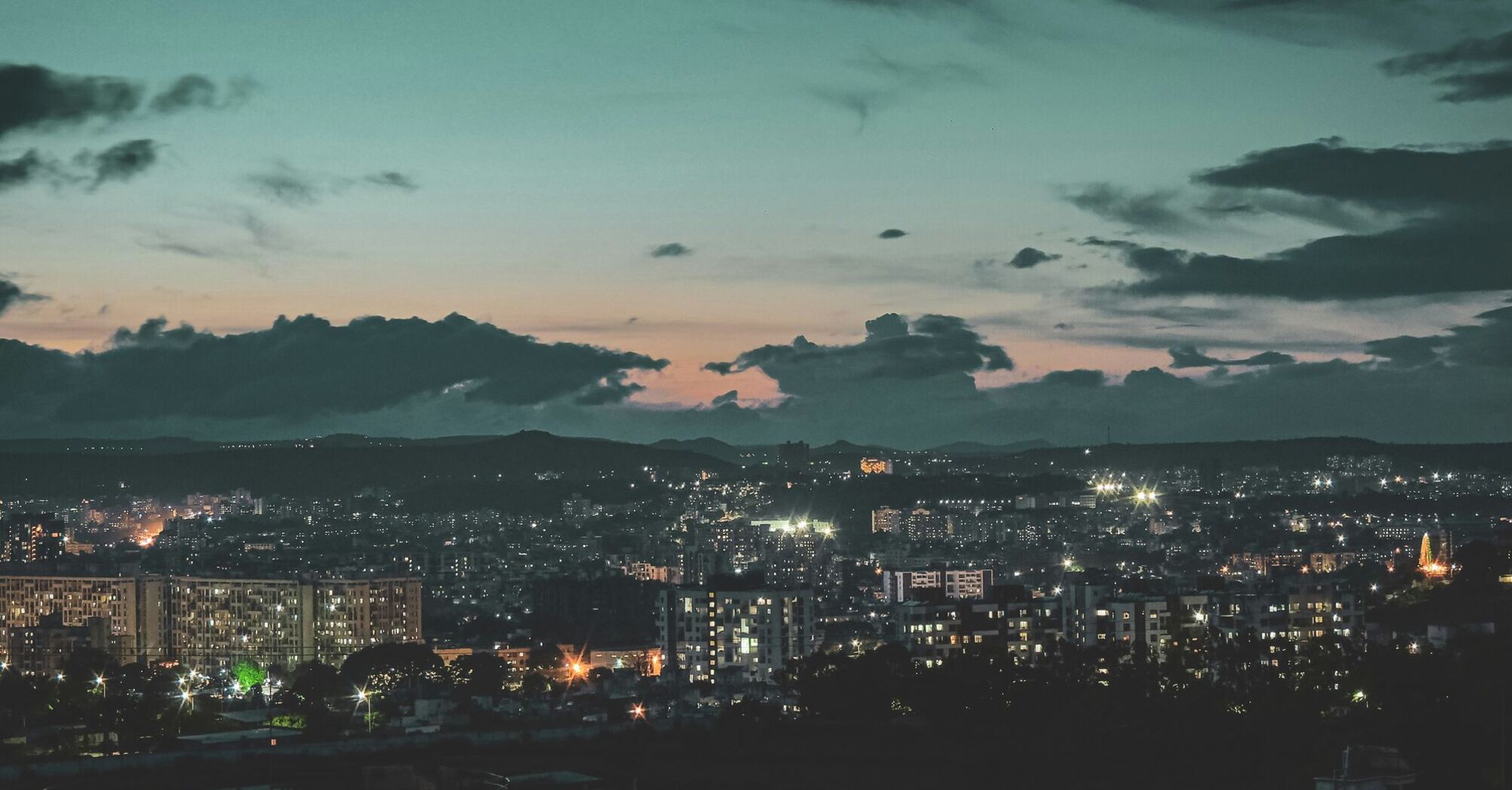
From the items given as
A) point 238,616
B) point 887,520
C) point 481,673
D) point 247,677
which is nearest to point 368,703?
point 481,673

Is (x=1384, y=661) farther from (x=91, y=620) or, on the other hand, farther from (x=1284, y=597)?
(x=91, y=620)

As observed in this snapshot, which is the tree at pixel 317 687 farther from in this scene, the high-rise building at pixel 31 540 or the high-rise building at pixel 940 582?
the high-rise building at pixel 31 540

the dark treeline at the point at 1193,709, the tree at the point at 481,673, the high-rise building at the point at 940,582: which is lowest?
the tree at the point at 481,673

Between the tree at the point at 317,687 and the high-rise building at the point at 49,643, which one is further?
the high-rise building at the point at 49,643

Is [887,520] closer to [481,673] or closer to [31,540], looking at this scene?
[31,540]

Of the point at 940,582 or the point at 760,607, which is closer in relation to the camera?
the point at 760,607

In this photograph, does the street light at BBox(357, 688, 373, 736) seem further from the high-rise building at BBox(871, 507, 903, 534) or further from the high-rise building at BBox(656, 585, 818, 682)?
the high-rise building at BBox(871, 507, 903, 534)

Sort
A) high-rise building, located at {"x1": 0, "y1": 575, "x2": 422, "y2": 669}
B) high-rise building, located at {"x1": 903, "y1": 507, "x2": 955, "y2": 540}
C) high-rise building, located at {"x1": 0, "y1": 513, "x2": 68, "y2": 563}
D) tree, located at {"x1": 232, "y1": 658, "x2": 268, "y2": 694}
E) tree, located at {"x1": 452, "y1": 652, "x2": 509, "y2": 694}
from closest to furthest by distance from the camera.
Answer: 1. tree, located at {"x1": 452, "y1": 652, "x2": 509, "y2": 694}
2. tree, located at {"x1": 232, "y1": 658, "x2": 268, "y2": 694}
3. high-rise building, located at {"x1": 0, "y1": 575, "x2": 422, "y2": 669}
4. high-rise building, located at {"x1": 0, "y1": 513, "x2": 68, "y2": 563}
5. high-rise building, located at {"x1": 903, "y1": 507, "x2": 955, "y2": 540}

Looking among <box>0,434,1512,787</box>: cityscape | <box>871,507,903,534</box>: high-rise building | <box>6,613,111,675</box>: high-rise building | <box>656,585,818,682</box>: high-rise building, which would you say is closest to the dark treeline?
<box>0,434,1512,787</box>: cityscape

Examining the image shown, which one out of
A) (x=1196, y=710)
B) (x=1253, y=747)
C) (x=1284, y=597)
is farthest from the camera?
(x=1284, y=597)

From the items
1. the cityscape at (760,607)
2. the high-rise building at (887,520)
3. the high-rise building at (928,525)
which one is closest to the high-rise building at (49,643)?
the cityscape at (760,607)

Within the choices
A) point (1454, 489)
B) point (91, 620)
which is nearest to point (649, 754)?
point (91, 620)
